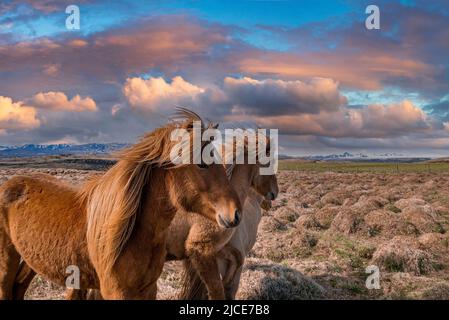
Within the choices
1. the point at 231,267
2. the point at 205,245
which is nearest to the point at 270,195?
the point at 231,267

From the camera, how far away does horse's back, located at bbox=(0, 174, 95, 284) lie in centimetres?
418

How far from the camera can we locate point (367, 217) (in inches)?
644

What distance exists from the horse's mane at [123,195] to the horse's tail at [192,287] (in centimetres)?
302

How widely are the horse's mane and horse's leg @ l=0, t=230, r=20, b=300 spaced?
1.35 m

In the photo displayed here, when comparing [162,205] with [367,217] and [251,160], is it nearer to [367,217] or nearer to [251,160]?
[251,160]

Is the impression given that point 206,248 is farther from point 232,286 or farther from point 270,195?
point 270,195

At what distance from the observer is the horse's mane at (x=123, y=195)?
377 cm

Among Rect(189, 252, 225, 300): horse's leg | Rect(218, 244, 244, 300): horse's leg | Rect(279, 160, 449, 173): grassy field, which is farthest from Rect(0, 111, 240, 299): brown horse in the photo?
Rect(279, 160, 449, 173): grassy field

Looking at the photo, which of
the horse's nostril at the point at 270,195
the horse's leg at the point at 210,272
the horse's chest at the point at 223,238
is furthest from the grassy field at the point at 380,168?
the horse's leg at the point at 210,272

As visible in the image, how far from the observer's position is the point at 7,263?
4785 millimetres

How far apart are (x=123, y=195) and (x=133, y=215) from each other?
196 mm

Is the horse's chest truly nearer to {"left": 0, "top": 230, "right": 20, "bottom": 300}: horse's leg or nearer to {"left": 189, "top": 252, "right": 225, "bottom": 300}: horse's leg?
{"left": 189, "top": 252, "right": 225, "bottom": 300}: horse's leg
